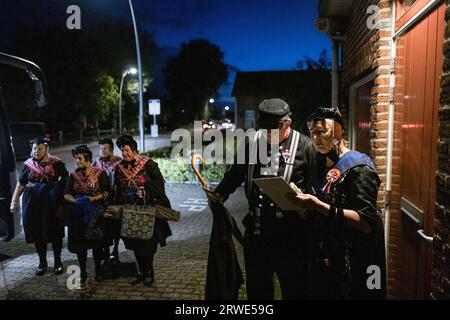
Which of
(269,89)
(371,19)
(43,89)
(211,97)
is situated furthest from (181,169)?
(211,97)

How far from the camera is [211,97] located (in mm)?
60812

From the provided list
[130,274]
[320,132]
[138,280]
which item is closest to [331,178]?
[320,132]

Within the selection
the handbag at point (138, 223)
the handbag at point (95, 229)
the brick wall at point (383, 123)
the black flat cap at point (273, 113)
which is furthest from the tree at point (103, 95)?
the black flat cap at point (273, 113)

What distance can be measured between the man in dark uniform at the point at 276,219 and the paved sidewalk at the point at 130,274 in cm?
158

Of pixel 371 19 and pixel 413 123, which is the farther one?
pixel 371 19

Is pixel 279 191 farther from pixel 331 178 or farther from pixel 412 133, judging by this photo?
pixel 412 133

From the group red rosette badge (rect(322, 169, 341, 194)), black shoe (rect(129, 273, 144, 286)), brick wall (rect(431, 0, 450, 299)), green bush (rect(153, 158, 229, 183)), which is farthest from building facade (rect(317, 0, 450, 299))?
green bush (rect(153, 158, 229, 183))

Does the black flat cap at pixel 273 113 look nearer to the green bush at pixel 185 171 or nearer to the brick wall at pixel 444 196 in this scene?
the brick wall at pixel 444 196

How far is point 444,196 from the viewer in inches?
97.8

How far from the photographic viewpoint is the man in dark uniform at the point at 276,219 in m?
2.93
